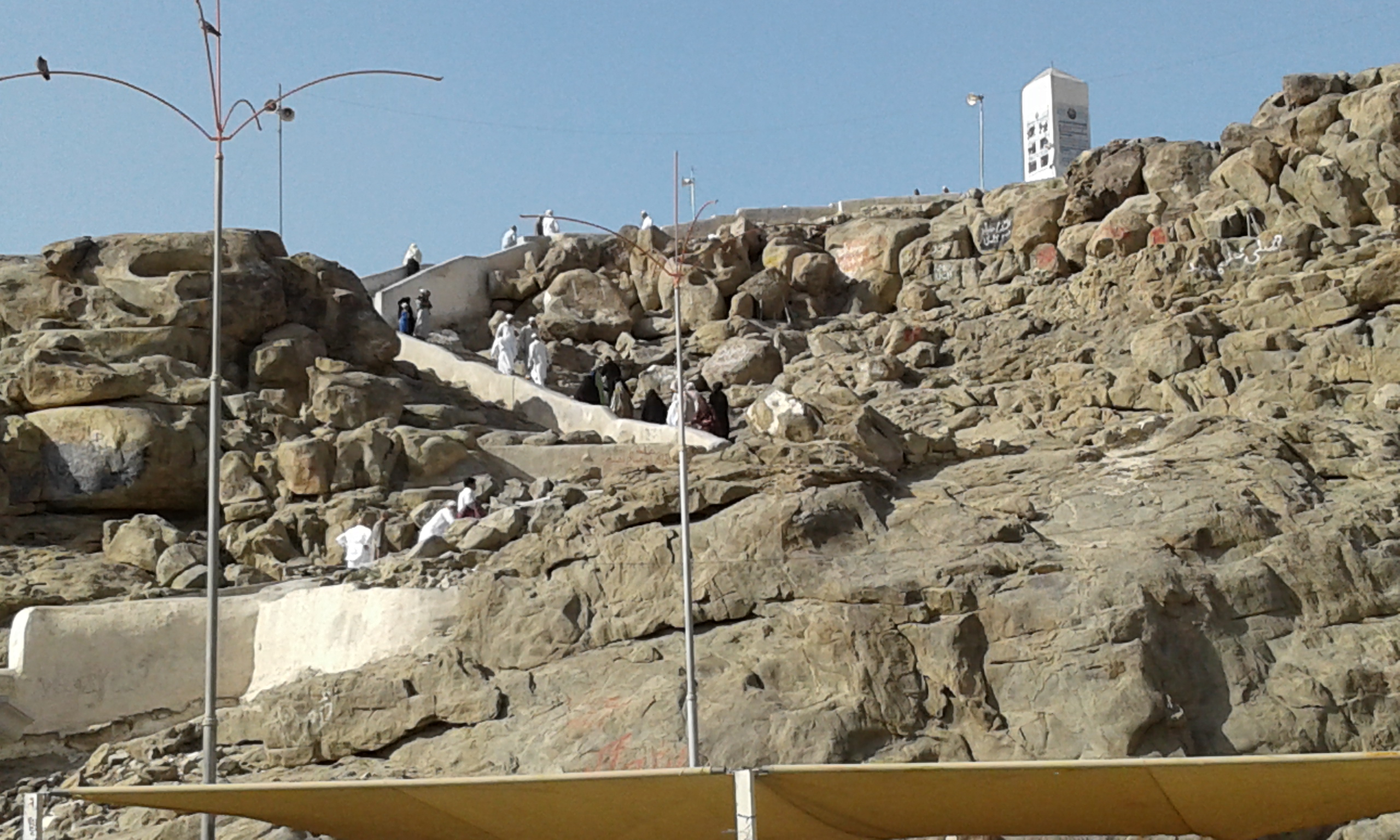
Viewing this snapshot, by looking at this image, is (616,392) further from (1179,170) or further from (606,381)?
(1179,170)

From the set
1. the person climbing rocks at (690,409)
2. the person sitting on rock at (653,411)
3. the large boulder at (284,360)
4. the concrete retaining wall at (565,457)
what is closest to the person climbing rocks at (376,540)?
the concrete retaining wall at (565,457)

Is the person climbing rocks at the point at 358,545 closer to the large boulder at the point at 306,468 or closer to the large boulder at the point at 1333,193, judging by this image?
the large boulder at the point at 306,468

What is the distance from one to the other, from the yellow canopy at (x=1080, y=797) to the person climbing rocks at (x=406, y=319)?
22.2 meters

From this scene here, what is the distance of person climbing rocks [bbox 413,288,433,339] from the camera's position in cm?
2929

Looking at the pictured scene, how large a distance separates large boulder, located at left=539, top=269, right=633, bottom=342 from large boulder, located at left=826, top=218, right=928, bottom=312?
208 inches

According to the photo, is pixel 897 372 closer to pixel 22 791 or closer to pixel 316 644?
pixel 316 644

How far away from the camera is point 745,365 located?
26766 millimetres

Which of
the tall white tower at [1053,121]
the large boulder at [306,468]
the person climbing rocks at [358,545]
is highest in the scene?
the tall white tower at [1053,121]

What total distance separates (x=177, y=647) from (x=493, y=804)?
8.14 metres

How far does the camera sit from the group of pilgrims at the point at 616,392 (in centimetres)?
2067

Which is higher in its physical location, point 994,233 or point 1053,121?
point 1053,121

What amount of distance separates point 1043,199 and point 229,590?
67.8 ft

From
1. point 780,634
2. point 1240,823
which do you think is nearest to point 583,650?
point 780,634

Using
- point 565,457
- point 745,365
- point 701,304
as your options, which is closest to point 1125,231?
point 745,365
